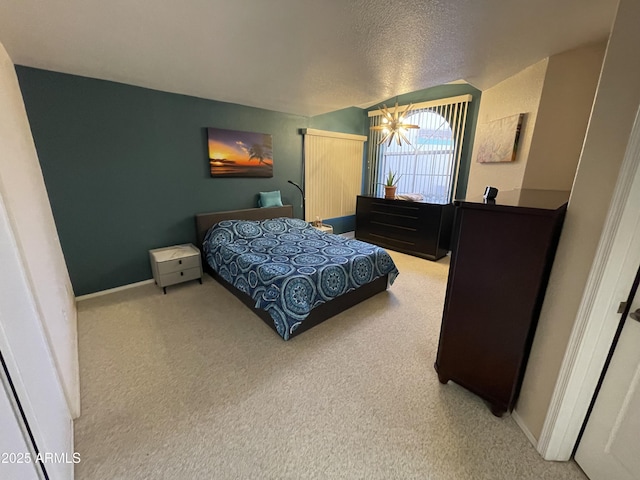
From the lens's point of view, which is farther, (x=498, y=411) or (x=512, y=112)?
(x=512, y=112)

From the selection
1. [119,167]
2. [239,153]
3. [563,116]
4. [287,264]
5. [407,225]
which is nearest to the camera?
[563,116]

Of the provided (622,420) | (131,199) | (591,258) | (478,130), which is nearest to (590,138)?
(591,258)

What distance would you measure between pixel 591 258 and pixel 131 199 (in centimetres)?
380

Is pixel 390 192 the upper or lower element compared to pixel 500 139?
lower

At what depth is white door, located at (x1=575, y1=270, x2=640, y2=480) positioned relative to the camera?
104cm

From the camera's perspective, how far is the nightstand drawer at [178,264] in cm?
288

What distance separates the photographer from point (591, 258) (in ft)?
3.55

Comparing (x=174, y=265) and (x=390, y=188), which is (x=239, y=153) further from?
(x=390, y=188)

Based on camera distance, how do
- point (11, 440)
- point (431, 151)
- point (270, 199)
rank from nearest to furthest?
point (11, 440) < point (270, 199) < point (431, 151)

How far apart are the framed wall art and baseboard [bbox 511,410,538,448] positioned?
242 cm

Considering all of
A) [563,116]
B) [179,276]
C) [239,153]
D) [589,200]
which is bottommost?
[179,276]

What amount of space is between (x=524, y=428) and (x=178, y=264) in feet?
10.6

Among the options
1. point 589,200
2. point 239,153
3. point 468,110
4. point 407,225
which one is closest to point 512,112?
point 468,110

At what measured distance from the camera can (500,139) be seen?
9.40 feet
